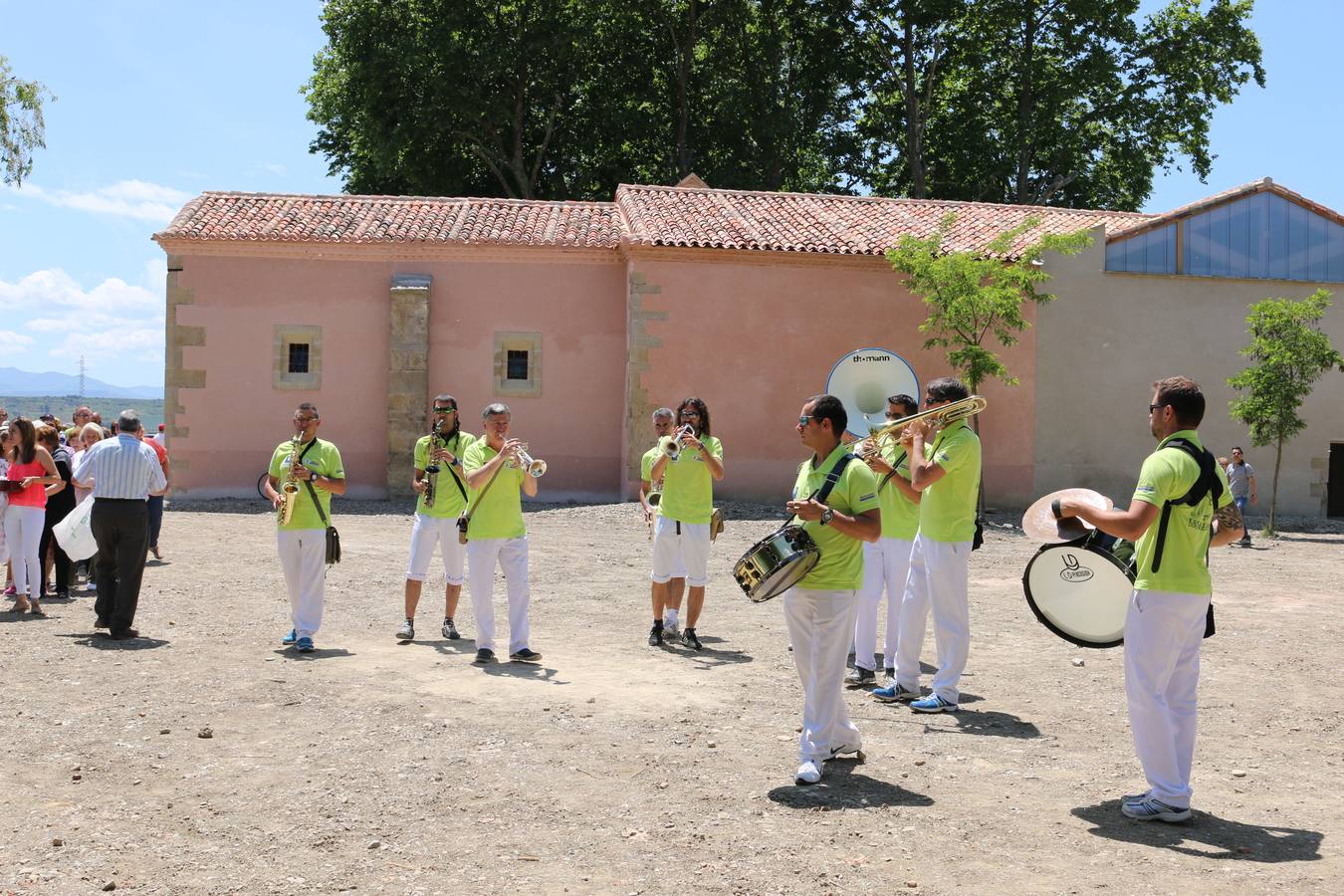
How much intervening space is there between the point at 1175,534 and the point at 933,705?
7.72 ft

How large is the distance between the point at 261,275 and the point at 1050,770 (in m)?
20.0

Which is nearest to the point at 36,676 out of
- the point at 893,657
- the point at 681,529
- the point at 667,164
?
the point at 681,529

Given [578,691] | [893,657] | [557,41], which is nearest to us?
[578,691]

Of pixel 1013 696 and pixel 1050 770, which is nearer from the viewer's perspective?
pixel 1050 770

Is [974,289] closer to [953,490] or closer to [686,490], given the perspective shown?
[686,490]

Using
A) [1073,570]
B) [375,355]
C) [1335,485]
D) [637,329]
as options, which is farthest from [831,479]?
[1335,485]

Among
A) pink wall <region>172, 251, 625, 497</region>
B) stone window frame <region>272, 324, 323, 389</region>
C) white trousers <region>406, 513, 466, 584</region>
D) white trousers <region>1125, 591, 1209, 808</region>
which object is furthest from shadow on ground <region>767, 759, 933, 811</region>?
stone window frame <region>272, 324, 323, 389</region>

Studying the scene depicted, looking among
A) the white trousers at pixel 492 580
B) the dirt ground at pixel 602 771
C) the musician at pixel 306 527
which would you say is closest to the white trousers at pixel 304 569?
the musician at pixel 306 527

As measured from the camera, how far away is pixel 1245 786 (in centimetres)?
593

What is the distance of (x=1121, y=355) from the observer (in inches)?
941

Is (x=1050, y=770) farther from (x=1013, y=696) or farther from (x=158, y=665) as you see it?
(x=158, y=665)

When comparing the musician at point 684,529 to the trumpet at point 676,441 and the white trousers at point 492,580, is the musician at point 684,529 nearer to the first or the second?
the trumpet at point 676,441

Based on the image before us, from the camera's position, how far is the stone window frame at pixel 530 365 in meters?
23.5

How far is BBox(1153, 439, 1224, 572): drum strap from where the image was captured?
5223mm
